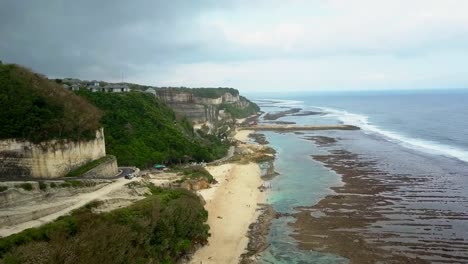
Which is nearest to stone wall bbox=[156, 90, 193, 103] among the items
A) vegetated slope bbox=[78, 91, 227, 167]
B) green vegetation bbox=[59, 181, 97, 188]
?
vegetated slope bbox=[78, 91, 227, 167]

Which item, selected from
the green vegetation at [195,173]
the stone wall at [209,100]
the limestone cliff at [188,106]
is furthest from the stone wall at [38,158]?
the stone wall at [209,100]

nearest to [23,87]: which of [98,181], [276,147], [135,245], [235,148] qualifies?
[98,181]

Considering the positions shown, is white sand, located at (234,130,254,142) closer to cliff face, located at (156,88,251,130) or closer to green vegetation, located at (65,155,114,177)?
cliff face, located at (156,88,251,130)

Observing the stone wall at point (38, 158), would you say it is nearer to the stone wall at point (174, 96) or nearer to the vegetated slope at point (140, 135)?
the vegetated slope at point (140, 135)

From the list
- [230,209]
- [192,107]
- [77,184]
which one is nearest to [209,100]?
[192,107]

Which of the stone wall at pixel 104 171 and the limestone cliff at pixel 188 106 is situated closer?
the stone wall at pixel 104 171

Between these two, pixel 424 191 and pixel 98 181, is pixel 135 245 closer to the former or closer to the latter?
pixel 98 181
